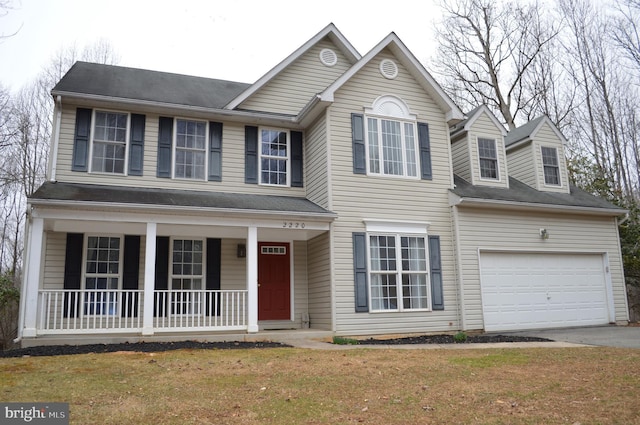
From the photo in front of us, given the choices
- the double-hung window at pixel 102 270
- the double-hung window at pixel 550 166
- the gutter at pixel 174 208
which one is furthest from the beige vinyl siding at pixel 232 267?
the double-hung window at pixel 550 166

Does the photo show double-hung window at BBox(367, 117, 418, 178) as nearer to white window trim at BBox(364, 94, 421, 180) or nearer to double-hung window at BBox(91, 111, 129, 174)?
white window trim at BBox(364, 94, 421, 180)

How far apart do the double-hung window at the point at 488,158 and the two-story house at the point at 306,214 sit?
0.07 metres

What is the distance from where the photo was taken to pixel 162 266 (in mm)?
12125

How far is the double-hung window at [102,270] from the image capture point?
11.6 m

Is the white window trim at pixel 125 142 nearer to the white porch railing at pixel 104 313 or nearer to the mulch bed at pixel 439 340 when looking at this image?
the white porch railing at pixel 104 313

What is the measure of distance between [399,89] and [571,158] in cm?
1121

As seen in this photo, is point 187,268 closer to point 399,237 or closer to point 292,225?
point 292,225

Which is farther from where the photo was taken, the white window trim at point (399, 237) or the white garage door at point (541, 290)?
the white garage door at point (541, 290)

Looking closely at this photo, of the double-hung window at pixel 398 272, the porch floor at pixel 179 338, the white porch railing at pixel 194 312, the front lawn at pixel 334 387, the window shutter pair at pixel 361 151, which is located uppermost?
the window shutter pair at pixel 361 151

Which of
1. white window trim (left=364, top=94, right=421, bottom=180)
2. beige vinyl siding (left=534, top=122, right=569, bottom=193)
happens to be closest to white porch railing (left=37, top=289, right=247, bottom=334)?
white window trim (left=364, top=94, right=421, bottom=180)

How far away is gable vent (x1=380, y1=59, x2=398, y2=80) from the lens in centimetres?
1355

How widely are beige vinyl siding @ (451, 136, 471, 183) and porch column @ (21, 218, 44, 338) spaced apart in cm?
1107

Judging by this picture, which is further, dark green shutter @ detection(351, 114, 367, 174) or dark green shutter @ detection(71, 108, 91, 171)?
dark green shutter @ detection(351, 114, 367, 174)

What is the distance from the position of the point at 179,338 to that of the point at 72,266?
123 inches
